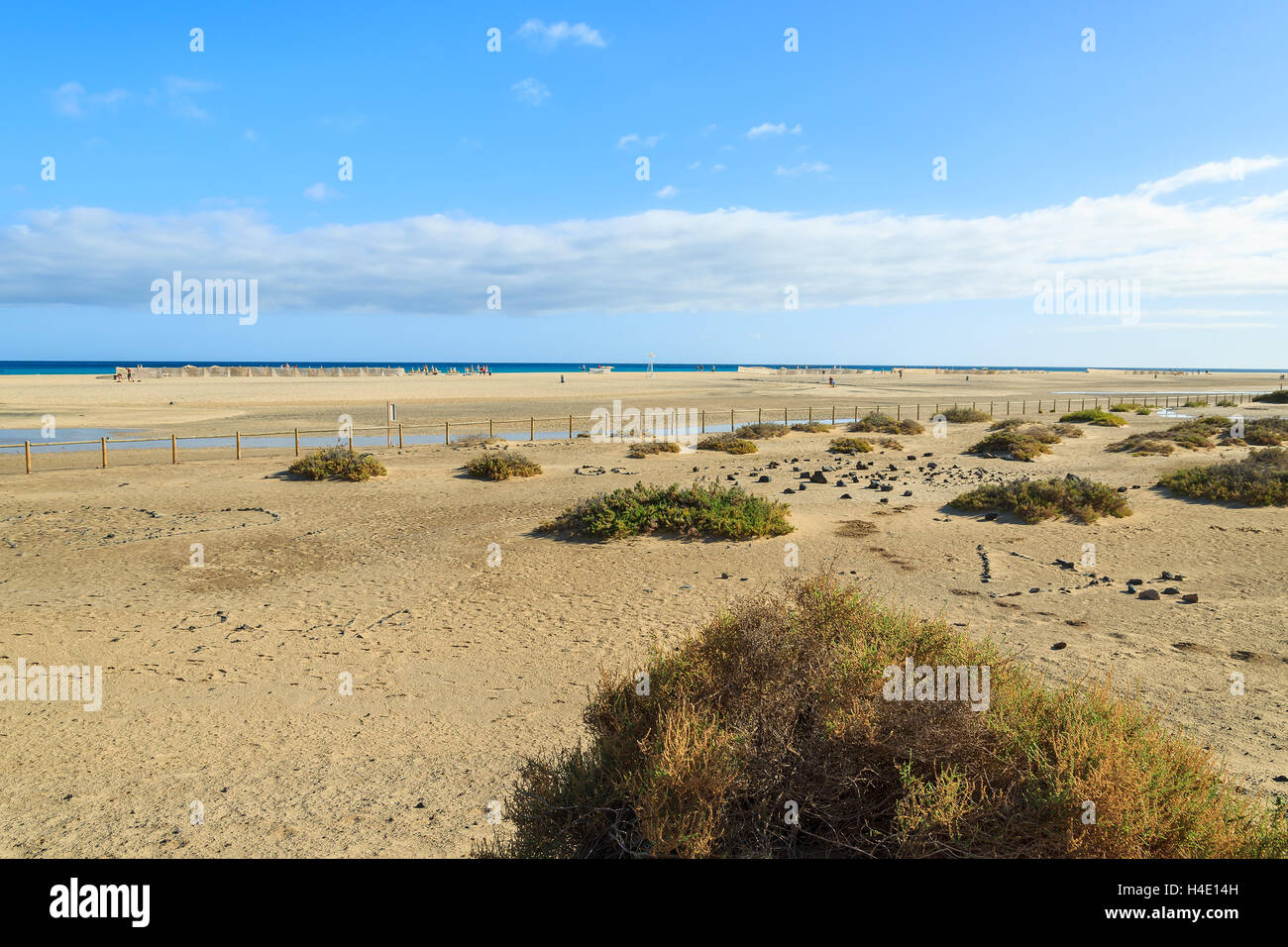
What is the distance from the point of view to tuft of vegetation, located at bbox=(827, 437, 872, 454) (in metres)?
26.4

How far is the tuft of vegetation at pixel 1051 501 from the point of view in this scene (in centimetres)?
1511

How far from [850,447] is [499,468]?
13328mm

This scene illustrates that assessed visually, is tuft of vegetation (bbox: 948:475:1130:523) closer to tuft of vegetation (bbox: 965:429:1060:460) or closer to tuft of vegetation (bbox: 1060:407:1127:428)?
tuft of vegetation (bbox: 965:429:1060:460)

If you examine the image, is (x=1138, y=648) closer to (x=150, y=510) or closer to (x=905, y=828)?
(x=905, y=828)

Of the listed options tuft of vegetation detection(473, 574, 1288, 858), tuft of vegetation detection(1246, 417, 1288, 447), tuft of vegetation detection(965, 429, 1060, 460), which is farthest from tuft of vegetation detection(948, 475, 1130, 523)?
tuft of vegetation detection(1246, 417, 1288, 447)

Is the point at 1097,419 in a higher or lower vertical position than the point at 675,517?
higher

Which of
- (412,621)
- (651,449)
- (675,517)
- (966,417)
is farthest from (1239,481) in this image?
(966,417)

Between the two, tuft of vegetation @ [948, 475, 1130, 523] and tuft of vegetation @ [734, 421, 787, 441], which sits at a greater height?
tuft of vegetation @ [734, 421, 787, 441]

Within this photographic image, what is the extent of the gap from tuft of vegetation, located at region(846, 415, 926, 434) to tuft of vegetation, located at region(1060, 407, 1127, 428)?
8.49 metres

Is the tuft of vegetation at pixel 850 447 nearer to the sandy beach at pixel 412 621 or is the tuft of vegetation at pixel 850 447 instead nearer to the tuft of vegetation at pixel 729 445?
the tuft of vegetation at pixel 729 445

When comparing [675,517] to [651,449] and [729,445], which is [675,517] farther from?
[729,445]

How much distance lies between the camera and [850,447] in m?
26.8
